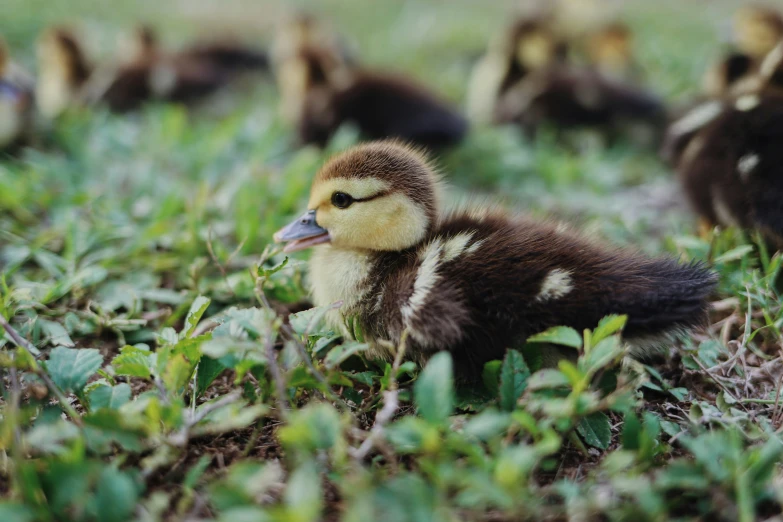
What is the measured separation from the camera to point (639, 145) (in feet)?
11.2

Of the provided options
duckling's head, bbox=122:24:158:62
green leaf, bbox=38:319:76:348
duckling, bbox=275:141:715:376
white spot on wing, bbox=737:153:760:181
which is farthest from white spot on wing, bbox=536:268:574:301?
duckling's head, bbox=122:24:158:62

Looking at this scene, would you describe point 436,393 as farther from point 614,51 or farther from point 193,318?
point 614,51

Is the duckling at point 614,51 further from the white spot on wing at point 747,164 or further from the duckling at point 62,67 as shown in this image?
the duckling at point 62,67

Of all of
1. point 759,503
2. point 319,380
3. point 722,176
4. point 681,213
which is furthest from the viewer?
point 681,213

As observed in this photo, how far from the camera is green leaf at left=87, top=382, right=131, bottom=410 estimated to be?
1289 millimetres

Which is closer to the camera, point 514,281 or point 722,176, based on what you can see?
point 514,281

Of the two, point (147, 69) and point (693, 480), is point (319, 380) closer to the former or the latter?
point (693, 480)

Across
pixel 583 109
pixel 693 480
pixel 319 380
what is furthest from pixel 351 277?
pixel 583 109

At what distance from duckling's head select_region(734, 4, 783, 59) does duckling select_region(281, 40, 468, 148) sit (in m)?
1.57

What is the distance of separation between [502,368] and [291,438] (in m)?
0.44

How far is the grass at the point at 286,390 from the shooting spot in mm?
1061

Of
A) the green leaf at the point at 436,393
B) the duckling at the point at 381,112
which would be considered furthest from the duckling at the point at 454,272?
the duckling at the point at 381,112

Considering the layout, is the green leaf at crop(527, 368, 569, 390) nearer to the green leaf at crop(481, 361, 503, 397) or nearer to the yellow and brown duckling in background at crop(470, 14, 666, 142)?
the green leaf at crop(481, 361, 503, 397)

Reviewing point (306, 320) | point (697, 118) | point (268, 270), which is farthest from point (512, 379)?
point (697, 118)
